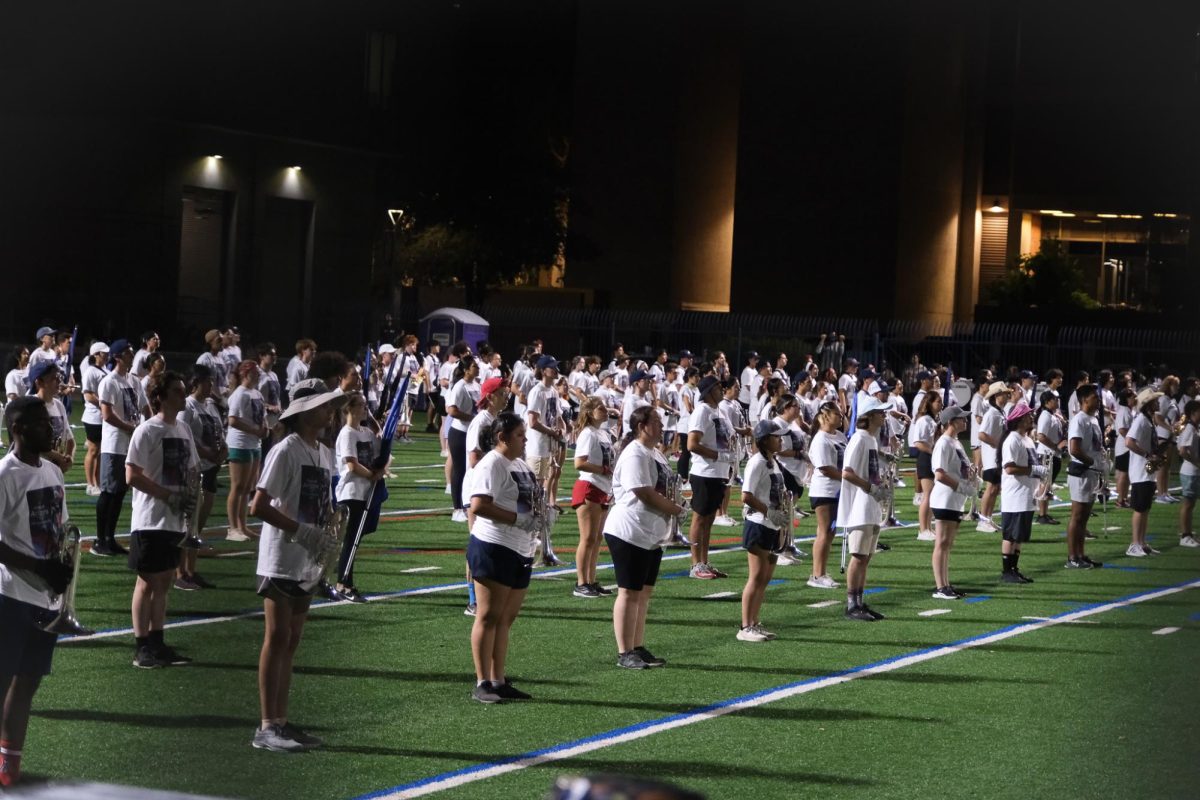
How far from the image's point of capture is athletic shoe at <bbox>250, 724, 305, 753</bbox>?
6402 mm

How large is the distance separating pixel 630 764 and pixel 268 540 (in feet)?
5.95

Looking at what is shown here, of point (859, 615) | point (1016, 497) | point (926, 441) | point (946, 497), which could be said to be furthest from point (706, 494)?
point (926, 441)

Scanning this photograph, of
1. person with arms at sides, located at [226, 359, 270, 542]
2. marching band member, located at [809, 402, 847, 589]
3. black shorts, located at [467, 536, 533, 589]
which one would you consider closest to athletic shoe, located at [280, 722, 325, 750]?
black shorts, located at [467, 536, 533, 589]

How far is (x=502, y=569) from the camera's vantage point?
299 inches

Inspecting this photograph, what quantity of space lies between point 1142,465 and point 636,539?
837cm

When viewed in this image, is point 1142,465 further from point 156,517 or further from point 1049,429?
point 156,517

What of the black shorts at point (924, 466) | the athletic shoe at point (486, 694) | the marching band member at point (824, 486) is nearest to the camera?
the athletic shoe at point (486, 694)

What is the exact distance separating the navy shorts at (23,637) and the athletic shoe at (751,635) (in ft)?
17.2

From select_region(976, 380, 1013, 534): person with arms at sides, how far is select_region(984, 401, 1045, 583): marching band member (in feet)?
8.02

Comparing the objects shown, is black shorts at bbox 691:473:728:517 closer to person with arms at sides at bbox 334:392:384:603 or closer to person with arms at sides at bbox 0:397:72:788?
person with arms at sides at bbox 334:392:384:603

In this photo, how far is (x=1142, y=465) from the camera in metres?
15.3

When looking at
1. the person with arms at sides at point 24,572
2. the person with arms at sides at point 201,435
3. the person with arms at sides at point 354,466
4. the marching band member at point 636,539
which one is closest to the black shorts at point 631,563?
the marching band member at point 636,539

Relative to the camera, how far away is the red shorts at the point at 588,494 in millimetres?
11266

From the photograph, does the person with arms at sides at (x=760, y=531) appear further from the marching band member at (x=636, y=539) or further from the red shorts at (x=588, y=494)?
the red shorts at (x=588, y=494)
